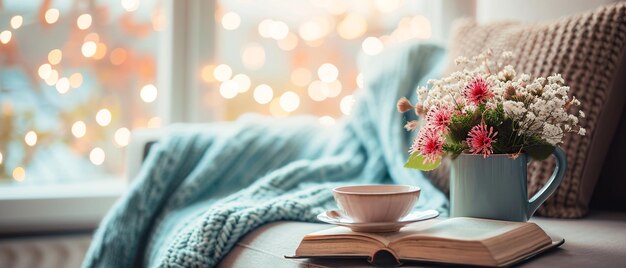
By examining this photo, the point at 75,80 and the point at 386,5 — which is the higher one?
the point at 386,5

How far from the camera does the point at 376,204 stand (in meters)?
0.94

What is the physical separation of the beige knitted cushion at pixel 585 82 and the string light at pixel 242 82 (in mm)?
1098

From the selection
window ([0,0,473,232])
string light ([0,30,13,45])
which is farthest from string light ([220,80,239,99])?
string light ([0,30,13,45])

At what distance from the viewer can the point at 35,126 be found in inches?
80.3

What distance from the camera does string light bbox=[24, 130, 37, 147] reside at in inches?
79.7

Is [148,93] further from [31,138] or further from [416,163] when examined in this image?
[416,163]

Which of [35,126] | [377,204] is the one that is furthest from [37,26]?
[377,204]

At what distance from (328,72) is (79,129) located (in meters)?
0.80

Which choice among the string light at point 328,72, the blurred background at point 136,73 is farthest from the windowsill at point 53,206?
the string light at point 328,72

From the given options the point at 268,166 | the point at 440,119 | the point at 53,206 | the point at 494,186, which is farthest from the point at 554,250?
the point at 53,206

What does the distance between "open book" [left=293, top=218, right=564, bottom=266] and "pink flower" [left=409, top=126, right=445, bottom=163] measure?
0.32ft

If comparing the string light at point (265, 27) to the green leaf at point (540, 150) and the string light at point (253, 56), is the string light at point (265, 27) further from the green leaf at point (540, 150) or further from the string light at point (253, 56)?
the green leaf at point (540, 150)

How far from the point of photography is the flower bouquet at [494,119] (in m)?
0.99

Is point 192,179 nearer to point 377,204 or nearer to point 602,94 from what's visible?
point 377,204
